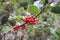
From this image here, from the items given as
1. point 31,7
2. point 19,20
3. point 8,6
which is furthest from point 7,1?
point 31,7

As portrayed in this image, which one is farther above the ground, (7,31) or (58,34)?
(7,31)

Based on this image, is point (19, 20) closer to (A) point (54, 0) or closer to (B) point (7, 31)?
(B) point (7, 31)

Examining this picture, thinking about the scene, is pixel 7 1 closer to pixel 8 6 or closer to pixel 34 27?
pixel 8 6

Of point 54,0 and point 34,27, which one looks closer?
point 54,0

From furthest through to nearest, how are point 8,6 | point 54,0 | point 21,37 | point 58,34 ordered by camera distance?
1. point 8,6
2. point 58,34
3. point 21,37
4. point 54,0

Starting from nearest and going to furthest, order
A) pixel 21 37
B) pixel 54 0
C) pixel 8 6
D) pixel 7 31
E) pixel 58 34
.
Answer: pixel 54 0 < pixel 7 31 < pixel 21 37 < pixel 58 34 < pixel 8 6

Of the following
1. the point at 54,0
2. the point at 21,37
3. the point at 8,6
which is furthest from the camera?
the point at 8,6

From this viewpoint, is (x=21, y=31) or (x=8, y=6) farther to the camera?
(x=8, y=6)

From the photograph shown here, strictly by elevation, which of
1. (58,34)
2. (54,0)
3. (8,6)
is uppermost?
(8,6)

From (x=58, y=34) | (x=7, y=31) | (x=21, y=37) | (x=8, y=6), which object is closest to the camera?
(x=7, y=31)

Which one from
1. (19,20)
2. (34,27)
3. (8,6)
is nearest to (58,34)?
(34,27)
